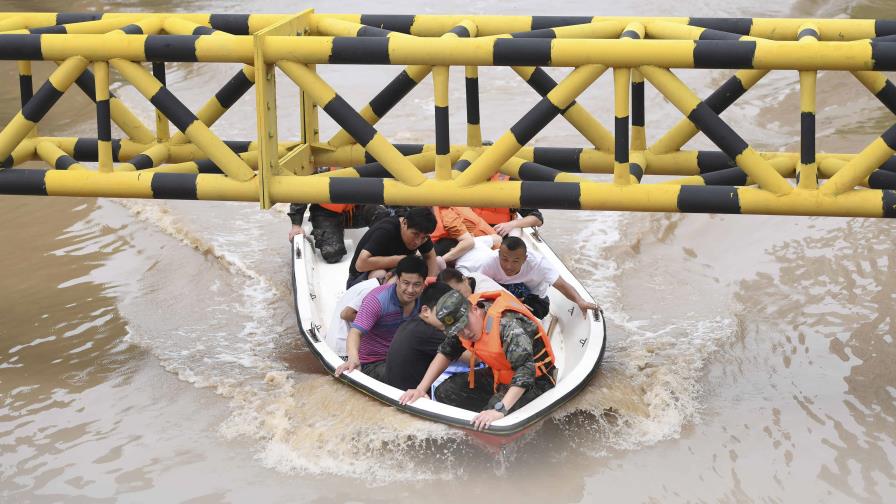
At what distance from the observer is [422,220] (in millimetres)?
7750

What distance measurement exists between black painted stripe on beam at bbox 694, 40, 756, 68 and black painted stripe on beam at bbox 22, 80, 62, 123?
11.0 ft

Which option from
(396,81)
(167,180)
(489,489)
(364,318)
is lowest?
(489,489)

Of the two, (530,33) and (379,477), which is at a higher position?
(530,33)

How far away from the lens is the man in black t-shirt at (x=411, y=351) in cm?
699

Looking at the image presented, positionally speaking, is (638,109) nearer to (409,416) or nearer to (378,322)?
(378,322)

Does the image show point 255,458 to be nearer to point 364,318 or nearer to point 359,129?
point 364,318

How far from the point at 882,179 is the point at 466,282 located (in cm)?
247

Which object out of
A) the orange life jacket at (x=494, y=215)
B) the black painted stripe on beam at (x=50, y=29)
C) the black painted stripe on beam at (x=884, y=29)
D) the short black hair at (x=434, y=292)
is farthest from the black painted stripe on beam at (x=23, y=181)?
the black painted stripe on beam at (x=884, y=29)

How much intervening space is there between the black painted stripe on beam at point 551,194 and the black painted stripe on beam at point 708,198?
1.71ft

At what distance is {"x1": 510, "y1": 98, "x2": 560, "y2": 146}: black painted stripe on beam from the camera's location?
5746 mm

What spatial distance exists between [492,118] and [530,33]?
896 centimetres

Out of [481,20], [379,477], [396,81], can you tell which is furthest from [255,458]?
[481,20]

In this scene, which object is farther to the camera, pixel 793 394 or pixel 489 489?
pixel 793 394

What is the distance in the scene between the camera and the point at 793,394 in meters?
7.74
